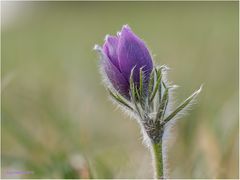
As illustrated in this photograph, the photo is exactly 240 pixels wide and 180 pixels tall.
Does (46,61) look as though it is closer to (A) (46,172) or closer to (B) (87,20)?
(A) (46,172)

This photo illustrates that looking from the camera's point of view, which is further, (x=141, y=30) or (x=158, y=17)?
(x=158, y=17)

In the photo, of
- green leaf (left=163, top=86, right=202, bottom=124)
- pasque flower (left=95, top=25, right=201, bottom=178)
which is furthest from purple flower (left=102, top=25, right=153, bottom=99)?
green leaf (left=163, top=86, right=202, bottom=124)

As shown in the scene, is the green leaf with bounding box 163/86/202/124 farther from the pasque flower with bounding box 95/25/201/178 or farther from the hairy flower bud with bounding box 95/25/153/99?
the hairy flower bud with bounding box 95/25/153/99

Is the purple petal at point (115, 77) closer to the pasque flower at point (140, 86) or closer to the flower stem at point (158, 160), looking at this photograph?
the pasque flower at point (140, 86)

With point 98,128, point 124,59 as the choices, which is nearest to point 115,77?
point 124,59

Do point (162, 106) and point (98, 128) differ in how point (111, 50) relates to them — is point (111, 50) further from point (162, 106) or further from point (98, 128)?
point (98, 128)

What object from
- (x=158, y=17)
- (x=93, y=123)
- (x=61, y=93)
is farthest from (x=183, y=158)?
(x=158, y=17)
